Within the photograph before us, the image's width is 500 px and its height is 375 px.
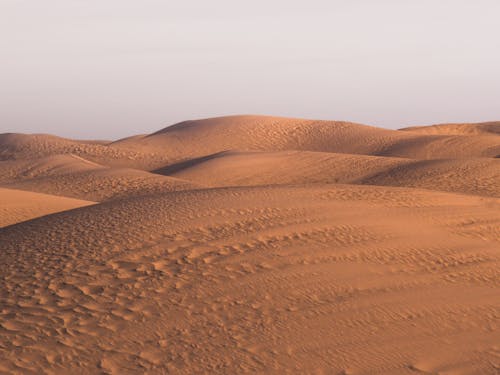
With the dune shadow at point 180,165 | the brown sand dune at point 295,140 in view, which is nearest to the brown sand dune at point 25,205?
the dune shadow at point 180,165

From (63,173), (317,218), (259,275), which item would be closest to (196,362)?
(259,275)

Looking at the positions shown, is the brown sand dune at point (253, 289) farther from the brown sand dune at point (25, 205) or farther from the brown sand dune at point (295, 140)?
the brown sand dune at point (295, 140)

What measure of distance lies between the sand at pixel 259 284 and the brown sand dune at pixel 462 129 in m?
34.1

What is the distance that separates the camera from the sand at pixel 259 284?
4.91 m

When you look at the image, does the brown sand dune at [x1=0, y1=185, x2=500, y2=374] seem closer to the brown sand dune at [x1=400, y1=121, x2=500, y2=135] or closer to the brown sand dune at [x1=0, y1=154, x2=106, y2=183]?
the brown sand dune at [x1=0, y1=154, x2=106, y2=183]

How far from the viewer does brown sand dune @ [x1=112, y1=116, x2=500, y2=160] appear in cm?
2922

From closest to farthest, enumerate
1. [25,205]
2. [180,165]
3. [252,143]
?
[25,205], [180,165], [252,143]

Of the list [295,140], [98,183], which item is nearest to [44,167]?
[98,183]

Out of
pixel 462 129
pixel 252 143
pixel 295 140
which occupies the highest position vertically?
pixel 462 129

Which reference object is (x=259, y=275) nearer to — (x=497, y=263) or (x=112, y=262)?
(x=112, y=262)

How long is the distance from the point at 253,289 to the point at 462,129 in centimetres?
3998

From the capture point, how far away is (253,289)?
5863 millimetres

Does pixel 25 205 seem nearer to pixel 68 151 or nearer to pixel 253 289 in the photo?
pixel 253 289

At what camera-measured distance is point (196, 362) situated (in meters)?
4.81
